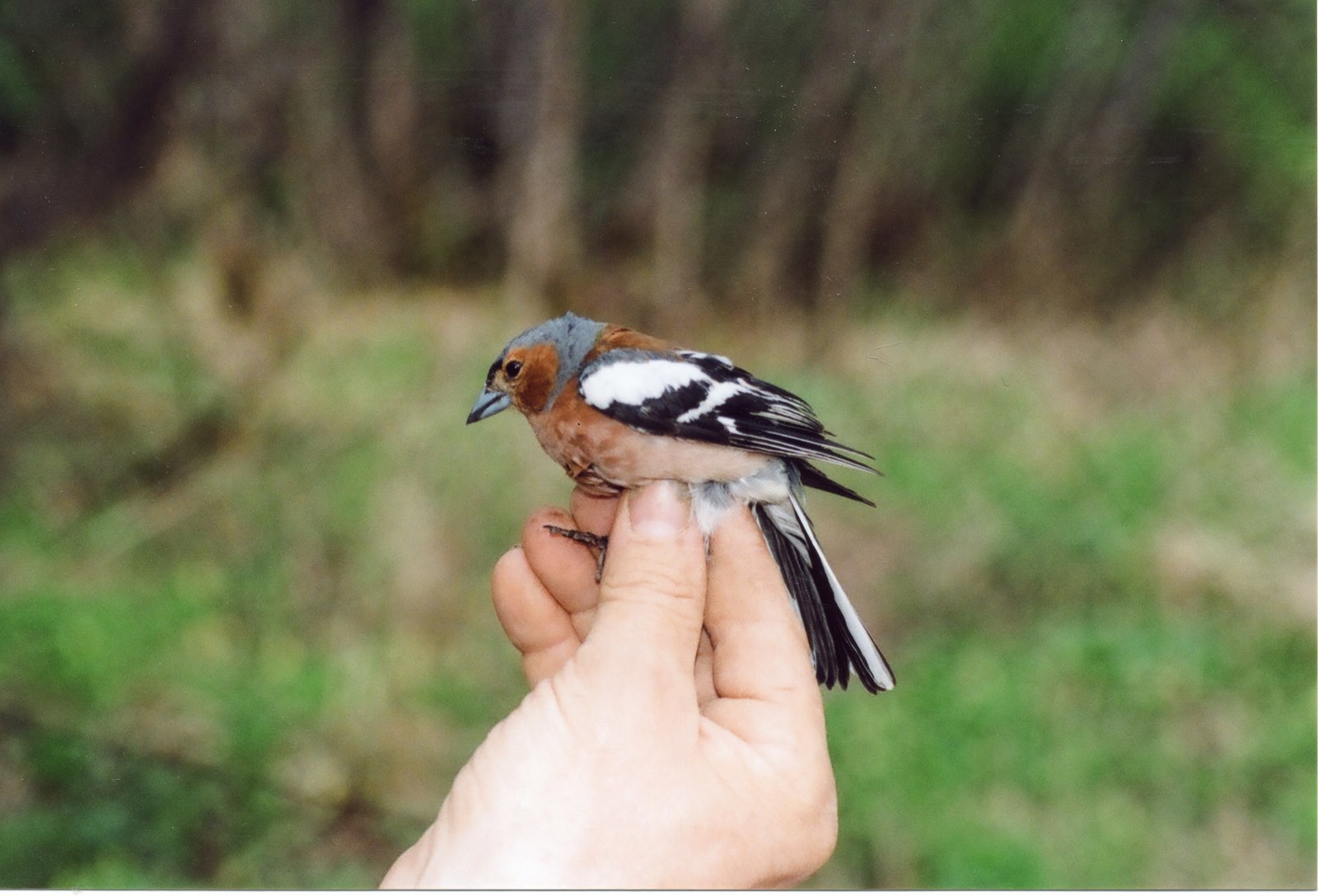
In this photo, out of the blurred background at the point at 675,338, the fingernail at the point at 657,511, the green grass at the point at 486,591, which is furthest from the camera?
the blurred background at the point at 675,338

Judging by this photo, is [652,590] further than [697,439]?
No

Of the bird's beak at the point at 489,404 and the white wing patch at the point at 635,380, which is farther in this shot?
the bird's beak at the point at 489,404

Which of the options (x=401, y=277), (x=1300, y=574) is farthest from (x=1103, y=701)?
(x=401, y=277)

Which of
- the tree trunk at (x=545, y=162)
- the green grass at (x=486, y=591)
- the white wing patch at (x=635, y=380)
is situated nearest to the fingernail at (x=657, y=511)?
the white wing patch at (x=635, y=380)

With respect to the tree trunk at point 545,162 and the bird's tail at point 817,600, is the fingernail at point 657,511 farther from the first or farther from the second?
the tree trunk at point 545,162

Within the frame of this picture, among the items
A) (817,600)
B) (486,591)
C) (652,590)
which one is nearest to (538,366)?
(652,590)

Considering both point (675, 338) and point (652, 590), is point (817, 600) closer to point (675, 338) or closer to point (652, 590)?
point (652, 590)
